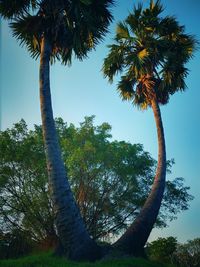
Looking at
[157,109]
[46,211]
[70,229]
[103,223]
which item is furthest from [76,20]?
[103,223]

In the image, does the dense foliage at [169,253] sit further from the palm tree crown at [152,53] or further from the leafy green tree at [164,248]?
the palm tree crown at [152,53]

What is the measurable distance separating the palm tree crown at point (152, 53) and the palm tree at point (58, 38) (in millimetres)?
3497

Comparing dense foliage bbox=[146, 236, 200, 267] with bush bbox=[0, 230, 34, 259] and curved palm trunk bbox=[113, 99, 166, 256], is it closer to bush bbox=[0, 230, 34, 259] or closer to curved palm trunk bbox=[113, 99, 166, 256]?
curved palm trunk bbox=[113, 99, 166, 256]

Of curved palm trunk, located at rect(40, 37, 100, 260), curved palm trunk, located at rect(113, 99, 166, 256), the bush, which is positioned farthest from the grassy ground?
the bush

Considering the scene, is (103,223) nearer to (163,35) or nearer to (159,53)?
(159,53)

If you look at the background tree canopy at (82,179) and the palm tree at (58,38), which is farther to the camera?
the background tree canopy at (82,179)

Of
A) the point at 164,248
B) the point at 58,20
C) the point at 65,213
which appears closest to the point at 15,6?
the point at 58,20

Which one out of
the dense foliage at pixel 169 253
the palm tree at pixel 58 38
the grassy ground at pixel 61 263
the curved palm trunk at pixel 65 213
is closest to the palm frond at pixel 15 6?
the palm tree at pixel 58 38

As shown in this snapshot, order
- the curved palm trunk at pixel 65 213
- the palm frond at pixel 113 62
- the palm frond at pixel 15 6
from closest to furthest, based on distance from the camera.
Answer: the curved palm trunk at pixel 65 213, the palm frond at pixel 15 6, the palm frond at pixel 113 62

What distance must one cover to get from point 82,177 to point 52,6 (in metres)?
9.77

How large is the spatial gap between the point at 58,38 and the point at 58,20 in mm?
934

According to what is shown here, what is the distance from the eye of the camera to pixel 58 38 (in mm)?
13602

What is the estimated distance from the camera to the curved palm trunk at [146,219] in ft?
37.9

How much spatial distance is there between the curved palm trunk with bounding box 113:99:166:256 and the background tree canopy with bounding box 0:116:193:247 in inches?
161
